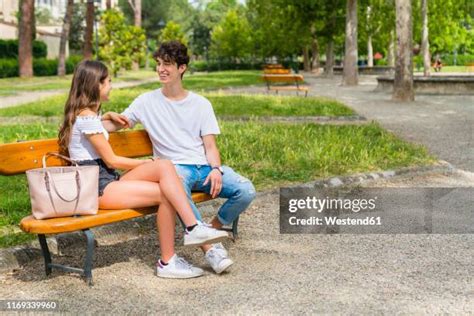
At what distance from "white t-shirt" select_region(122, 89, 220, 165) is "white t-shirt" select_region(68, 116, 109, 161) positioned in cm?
50

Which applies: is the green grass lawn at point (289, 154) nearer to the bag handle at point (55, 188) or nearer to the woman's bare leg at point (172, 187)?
the bag handle at point (55, 188)

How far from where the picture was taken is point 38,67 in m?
42.8

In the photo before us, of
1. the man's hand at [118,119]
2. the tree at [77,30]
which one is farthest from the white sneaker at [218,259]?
the tree at [77,30]

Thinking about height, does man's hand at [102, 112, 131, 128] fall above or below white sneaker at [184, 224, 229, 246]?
above

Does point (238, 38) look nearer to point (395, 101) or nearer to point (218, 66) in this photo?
point (218, 66)

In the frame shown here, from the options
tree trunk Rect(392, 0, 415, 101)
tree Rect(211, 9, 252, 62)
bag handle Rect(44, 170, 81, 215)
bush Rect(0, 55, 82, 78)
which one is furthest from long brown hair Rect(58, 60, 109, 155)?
tree Rect(211, 9, 252, 62)

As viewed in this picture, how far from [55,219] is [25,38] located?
112 feet

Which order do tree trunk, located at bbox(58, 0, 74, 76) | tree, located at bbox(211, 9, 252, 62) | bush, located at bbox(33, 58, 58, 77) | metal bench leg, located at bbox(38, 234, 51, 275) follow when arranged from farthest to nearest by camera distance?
tree, located at bbox(211, 9, 252, 62) < bush, located at bbox(33, 58, 58, 77) < tree trunk, located at bbox(58, 0, 74, 76) < metal bench leg, located at bbox(38, 234, 51, 275)

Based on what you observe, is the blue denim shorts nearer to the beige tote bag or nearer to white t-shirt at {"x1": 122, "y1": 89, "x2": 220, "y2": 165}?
the beige tote bag

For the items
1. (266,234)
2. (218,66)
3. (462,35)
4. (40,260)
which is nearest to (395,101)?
(266,234)

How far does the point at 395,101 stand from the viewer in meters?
21.7

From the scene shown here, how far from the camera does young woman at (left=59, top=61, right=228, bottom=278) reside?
4926 mm

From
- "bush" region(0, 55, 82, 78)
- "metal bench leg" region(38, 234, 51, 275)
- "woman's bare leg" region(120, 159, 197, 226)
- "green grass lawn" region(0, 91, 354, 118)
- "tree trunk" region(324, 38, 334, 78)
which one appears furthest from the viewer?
"tree trunk" region(324, 38, 334, 78)

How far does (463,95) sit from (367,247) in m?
21.4
